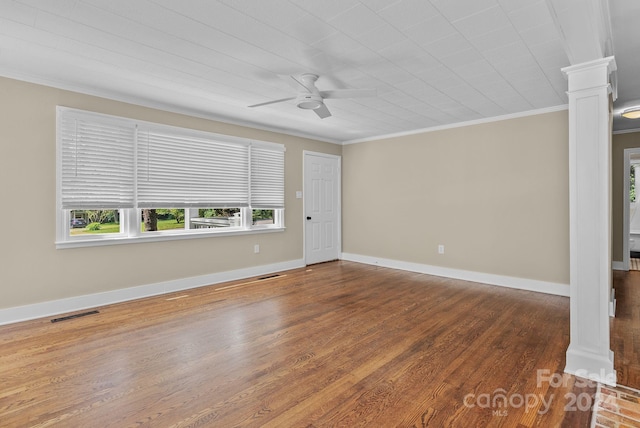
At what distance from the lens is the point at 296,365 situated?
241cm

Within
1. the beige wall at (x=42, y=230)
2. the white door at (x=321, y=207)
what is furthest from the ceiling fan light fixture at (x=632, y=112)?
the beige wall at (x=42, y=230)

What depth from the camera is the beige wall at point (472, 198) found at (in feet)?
14.1

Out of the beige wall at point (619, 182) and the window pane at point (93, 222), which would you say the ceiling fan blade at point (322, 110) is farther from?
the beige wall at point (619, 182)

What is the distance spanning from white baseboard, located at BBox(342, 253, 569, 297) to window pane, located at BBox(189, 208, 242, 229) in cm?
257

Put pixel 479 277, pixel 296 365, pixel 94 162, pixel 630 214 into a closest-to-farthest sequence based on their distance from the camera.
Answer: pixel 296 365 < pixel 94 162 < pixel 479 277 < pixel 630 214

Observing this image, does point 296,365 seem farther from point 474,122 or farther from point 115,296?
point 474,122

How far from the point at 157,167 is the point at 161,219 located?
0.71m

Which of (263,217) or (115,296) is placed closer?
(115,296)

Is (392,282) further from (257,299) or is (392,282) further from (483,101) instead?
(483,101)

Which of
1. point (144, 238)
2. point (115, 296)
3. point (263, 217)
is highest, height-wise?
point (263, 217)

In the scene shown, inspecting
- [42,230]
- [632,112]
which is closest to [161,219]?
[42,230]

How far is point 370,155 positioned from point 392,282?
2.56 m

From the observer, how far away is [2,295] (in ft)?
10.4

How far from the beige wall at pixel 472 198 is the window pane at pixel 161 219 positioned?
10.8 ft
